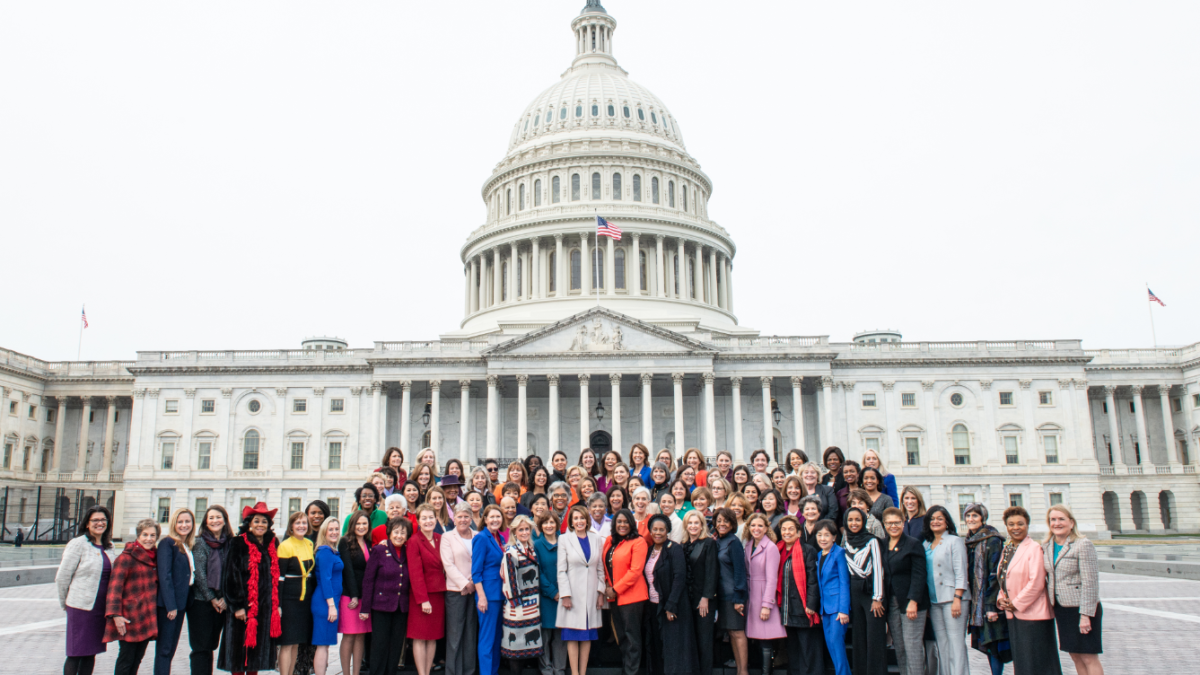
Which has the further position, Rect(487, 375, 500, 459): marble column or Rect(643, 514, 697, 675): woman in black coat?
Rect(487, 375, 500, 459): marble column

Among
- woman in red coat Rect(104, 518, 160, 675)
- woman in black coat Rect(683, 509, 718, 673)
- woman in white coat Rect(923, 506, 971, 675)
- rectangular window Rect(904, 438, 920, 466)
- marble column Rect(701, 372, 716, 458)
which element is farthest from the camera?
rectangular window Rect(904, 438, 920, 466)

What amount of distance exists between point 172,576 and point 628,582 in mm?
6343

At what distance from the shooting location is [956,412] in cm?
6019

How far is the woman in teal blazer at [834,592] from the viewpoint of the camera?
40.5 ft

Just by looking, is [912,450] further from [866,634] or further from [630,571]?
[630,571]

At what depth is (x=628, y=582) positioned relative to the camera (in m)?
12.8

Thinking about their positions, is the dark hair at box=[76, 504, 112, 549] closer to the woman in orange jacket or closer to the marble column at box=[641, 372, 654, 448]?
the woman in orange jacket

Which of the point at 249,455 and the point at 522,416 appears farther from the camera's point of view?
the point at 249,455

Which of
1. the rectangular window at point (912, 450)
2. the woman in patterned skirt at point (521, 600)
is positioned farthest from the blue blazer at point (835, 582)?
the rectangular window at point (912, 450)

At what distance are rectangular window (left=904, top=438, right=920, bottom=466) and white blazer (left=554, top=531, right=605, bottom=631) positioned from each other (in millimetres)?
51170

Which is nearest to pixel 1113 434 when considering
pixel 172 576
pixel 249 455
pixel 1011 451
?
pixel 1011 451

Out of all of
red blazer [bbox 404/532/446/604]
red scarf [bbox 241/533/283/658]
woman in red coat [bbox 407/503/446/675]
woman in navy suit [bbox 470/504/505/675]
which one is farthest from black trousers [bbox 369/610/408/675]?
red scarf [bbox 241/533/283/658]

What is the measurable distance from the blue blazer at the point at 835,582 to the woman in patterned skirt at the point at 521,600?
161 inches

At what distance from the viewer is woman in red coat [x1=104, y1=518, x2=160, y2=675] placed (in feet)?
39.0
